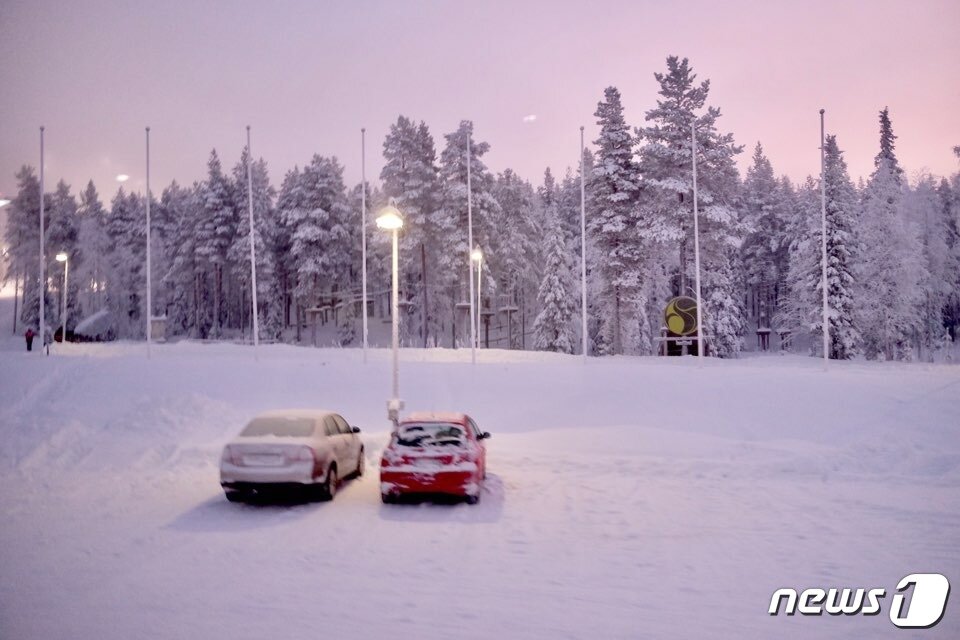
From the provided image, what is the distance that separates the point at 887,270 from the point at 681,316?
23000 millimetres

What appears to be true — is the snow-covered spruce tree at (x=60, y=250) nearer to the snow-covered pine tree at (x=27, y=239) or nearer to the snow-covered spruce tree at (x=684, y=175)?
the snow-covered pine tree at (x=27, y=239)

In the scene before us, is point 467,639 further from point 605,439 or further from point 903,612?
point 605,439

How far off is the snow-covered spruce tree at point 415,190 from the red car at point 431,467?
35682mm

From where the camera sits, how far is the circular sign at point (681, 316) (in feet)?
114

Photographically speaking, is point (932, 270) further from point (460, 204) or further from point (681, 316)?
point (460, 204)

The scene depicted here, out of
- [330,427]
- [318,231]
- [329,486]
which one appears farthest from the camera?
[318,231]

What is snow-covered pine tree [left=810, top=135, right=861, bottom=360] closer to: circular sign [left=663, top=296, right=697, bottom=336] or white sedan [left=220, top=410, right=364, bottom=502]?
circular sign [left=663, top=296, right=697, bottom=336]

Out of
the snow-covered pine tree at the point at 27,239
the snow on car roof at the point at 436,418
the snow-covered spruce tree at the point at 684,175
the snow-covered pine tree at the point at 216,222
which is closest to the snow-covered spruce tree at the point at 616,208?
the snow-covered spruce tree at the point at 684,175

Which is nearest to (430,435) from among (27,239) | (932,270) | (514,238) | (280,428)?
(280,428)

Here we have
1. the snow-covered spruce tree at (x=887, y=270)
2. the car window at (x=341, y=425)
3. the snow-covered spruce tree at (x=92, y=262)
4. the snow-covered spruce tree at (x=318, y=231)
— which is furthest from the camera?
the snow-covered spruce tree at (x=92, y=262)

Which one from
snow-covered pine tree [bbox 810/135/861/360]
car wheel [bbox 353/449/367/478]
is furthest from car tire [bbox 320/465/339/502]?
snow-covered pine tree [bbox 810/135/861/360]

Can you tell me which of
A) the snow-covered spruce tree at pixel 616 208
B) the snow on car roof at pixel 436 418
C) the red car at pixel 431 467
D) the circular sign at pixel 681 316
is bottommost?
the red car at pixel 431 467

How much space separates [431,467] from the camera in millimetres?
10570

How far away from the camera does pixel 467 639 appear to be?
5344 millimetres
